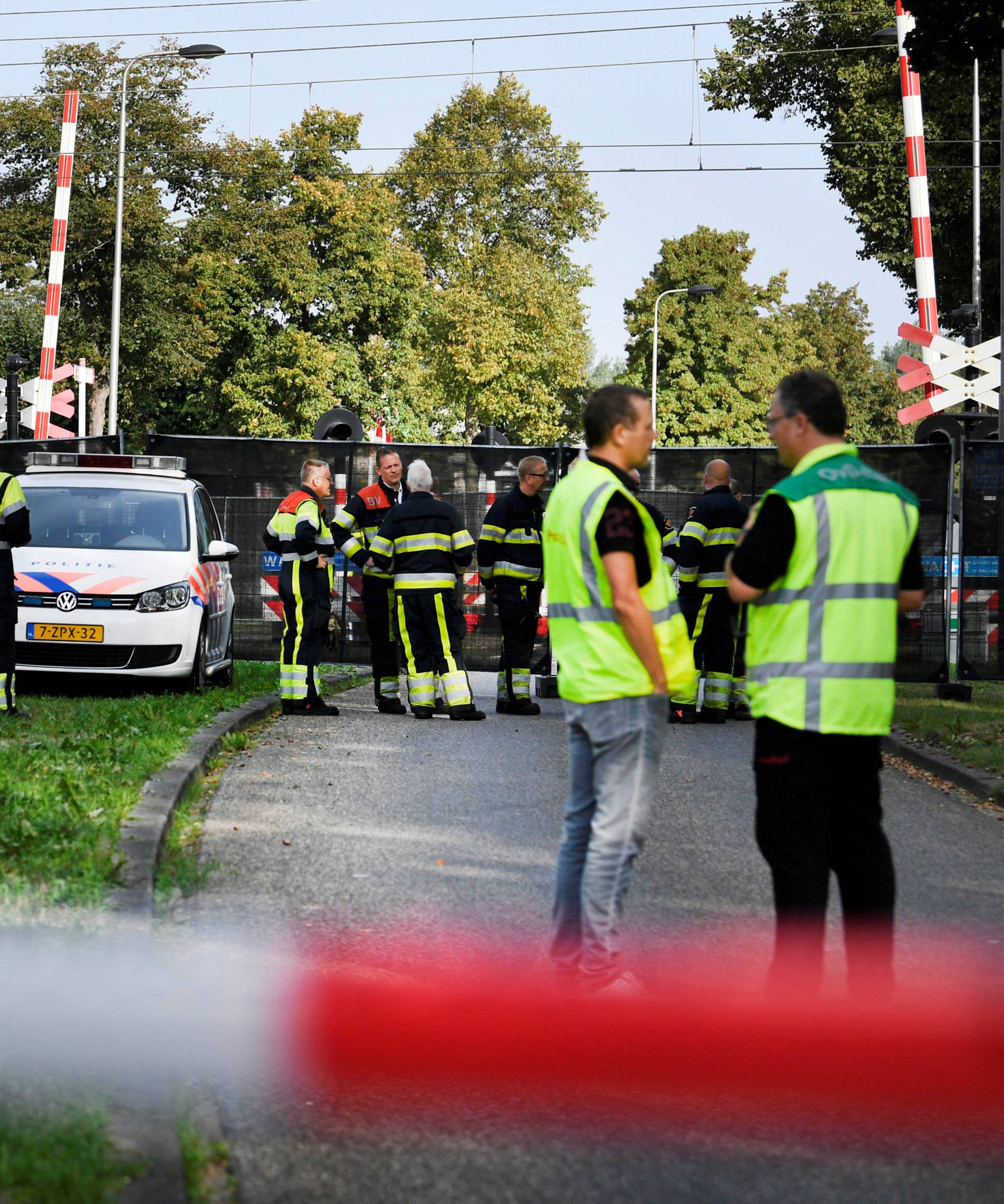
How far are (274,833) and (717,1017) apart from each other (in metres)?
3.26

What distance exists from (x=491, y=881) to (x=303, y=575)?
6038 millimetres

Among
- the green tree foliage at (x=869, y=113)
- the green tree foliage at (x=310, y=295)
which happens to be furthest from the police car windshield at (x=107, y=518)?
the green tree foliage at (x=310, y=295)

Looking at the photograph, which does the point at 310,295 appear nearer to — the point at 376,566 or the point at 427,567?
the point at 376,566

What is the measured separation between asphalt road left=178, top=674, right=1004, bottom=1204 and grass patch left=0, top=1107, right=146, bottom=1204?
299 millimetres

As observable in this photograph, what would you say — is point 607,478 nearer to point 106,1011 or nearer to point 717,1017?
point 717,1017

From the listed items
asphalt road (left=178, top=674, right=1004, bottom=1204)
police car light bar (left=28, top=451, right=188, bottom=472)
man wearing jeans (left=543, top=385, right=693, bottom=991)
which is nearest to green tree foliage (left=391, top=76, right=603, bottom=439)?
police car light bar (left=28, top=451, right=188, bottom=472)

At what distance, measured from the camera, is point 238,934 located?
5.64 m

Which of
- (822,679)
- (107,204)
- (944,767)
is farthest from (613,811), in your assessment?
(107,204)

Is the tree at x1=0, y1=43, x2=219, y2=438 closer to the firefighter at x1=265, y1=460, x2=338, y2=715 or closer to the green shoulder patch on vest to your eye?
the firefighter at x1=265, y1=460, x2=338, y2=715

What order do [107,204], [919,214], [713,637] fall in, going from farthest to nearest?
[107,204] < [919,214] < [713,637]

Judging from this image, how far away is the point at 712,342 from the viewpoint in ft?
208

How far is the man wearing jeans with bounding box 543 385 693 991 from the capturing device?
4793 mm

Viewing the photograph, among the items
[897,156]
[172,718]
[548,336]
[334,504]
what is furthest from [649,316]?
[172,718]

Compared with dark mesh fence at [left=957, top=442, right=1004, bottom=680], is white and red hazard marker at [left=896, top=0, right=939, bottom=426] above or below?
above
